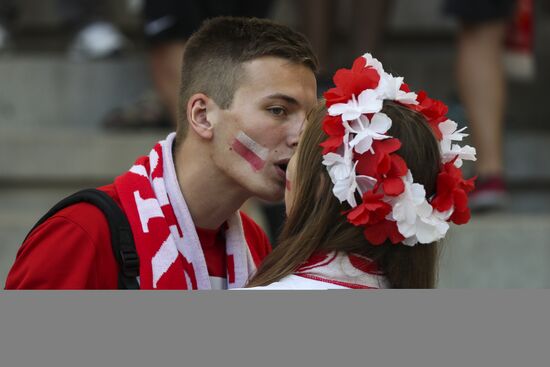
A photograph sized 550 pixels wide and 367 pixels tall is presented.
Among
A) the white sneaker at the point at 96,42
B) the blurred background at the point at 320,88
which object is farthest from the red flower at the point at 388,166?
the white sneaker at the point at 96,42

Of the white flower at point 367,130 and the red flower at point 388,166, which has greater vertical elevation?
the white flower at point 367,130

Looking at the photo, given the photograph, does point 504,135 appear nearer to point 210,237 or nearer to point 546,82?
point 546,82

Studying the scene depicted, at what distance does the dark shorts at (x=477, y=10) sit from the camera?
19.1ft

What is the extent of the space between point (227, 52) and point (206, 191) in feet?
1.38

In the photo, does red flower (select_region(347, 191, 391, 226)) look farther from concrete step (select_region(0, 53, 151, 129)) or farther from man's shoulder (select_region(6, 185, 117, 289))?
concrete step (select_region(0, 53, 151, 129))

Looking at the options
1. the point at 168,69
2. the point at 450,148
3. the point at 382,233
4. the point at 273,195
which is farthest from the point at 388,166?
the point at 168,69

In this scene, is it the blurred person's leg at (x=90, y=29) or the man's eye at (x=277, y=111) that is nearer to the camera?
the man's eye at (x=277, y=111)

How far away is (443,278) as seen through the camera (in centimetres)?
554

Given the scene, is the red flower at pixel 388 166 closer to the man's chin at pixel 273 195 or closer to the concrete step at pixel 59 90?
the man's chin at pixel 273 195

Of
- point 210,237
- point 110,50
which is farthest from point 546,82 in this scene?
point 210,237

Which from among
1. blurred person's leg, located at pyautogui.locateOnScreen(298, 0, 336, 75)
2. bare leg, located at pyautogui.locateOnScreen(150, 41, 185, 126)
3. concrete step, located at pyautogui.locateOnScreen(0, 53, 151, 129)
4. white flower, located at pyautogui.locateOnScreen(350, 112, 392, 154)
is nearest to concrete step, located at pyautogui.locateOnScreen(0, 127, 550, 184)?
bare leg, located at pyautogui.locateOnScreen(150, 41, 185, 126)

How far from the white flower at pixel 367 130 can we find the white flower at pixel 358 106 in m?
0.02

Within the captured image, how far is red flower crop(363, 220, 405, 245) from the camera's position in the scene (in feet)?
8.48

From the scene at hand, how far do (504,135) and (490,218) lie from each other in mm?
803
